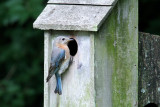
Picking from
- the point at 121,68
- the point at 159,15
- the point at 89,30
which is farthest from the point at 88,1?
the point at 159,15

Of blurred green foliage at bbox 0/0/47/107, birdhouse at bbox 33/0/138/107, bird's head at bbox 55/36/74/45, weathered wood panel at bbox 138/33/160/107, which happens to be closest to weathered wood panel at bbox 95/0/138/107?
Result: birdhouse at bbox 33/0/138/107

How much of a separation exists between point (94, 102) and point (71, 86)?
223 millimetres

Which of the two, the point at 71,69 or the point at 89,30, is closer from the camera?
the point at 89,30

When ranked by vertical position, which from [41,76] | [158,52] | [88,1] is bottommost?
[41,76]

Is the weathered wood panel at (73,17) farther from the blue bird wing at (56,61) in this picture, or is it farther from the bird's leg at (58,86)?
the bird's leg at (58,86)

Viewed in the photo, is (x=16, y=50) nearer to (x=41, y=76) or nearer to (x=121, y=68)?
(x=41, y=76)

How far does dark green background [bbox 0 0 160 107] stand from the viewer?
6.04 meters

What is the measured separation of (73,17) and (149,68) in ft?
2.55

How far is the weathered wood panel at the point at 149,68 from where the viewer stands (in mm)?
4086

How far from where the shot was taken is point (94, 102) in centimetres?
371

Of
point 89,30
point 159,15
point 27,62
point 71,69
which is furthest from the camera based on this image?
point 27,62

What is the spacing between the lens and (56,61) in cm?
378

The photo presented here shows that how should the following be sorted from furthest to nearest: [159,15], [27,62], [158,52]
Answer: [27,62] → [159,15] → [158,52]

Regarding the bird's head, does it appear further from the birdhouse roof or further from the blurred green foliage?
the blurred green foliage
